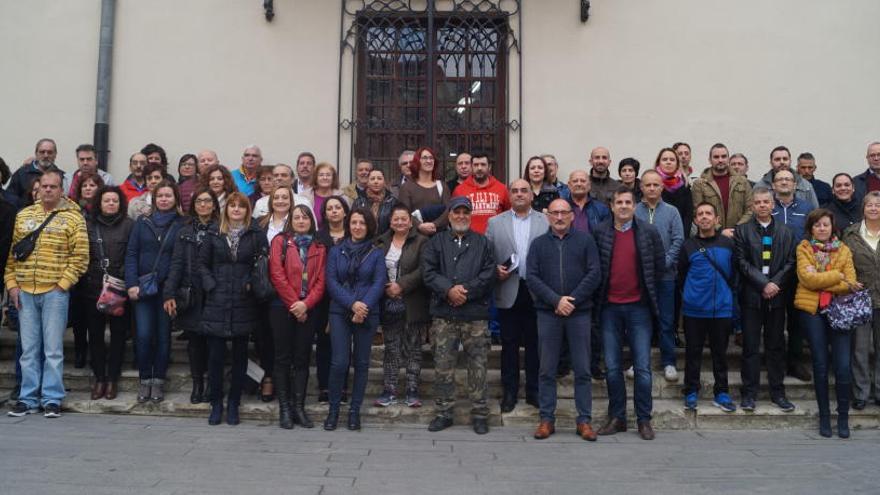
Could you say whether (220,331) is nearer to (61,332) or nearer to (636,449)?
(61,332)

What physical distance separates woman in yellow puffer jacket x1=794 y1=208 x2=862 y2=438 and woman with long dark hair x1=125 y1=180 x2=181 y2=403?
5.31 m

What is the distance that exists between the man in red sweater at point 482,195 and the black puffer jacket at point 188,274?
7.66 ft

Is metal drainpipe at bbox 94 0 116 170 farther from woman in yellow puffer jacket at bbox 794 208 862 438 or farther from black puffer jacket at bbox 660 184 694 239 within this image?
woman in yellow puffer jacket at bbox 794 208 862 438

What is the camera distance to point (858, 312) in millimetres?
5672

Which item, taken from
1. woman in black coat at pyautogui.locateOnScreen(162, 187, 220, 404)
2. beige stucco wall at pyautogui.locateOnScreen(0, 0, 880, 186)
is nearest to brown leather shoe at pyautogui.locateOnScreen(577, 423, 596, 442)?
woman in black coat at pyautogui.locateOnScreen(162, 187, 220, 404)

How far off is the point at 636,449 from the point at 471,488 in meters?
1.59

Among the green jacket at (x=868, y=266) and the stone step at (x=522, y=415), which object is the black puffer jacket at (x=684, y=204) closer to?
the green jacket at (x=868, y=266)

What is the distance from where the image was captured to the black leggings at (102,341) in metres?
6.12

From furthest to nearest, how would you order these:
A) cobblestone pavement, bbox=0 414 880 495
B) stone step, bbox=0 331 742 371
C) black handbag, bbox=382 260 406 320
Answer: stone step, bbox=0 331 742 371 → black handbag, bbox=382 260 406 320 → cobblestone pavement, bbox=0 414 880 495

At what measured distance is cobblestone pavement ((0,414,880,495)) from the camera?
167 inches

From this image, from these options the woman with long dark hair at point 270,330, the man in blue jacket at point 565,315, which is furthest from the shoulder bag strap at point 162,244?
the man in blue jacket at point 565,315

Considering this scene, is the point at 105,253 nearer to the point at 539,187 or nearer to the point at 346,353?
the point at 346,353

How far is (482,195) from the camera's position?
260 inches

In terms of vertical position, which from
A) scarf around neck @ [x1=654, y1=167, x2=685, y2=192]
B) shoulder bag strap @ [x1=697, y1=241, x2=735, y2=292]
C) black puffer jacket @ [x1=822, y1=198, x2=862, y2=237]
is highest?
→ scarf around neck @ [x1=654, y1=167, x2=685, y2=192]
